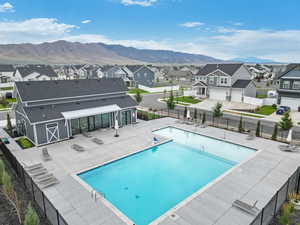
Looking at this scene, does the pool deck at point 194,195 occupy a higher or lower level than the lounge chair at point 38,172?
lower

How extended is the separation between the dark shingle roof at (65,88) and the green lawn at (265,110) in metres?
22.4

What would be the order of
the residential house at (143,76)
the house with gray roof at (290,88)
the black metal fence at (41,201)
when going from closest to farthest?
the black metal fence at (41,201) < the house with gray roof at (290,88) < the residential house at (143,76)

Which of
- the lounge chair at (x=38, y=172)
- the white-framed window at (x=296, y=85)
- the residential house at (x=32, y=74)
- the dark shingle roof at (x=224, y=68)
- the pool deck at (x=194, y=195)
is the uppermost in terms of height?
the dark shingle roof at (x=224, y=68)

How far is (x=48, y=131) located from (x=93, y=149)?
499 centimetres

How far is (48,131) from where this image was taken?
18.5 metres

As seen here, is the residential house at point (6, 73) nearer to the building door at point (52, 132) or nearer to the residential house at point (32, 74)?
the residential house at point (32, 74)

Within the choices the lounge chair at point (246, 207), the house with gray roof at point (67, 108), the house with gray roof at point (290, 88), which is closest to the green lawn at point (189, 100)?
the house with gray roof at point (290, 88)

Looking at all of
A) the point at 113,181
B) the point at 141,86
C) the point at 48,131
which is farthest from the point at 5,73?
the point at 113,181

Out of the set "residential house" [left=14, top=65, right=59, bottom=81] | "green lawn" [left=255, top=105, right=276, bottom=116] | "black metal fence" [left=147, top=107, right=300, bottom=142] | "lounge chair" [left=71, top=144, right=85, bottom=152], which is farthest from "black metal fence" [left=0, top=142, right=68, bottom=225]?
"residential house" [left=14, top=65, right=59, bottom=81]

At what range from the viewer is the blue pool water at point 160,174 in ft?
37.4

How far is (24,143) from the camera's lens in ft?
61.3

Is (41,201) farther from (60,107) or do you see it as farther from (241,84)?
(241,84)

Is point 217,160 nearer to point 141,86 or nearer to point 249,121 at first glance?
point 249,121

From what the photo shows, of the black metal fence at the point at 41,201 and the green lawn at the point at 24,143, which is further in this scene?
the green lawn at the point at 24,143
